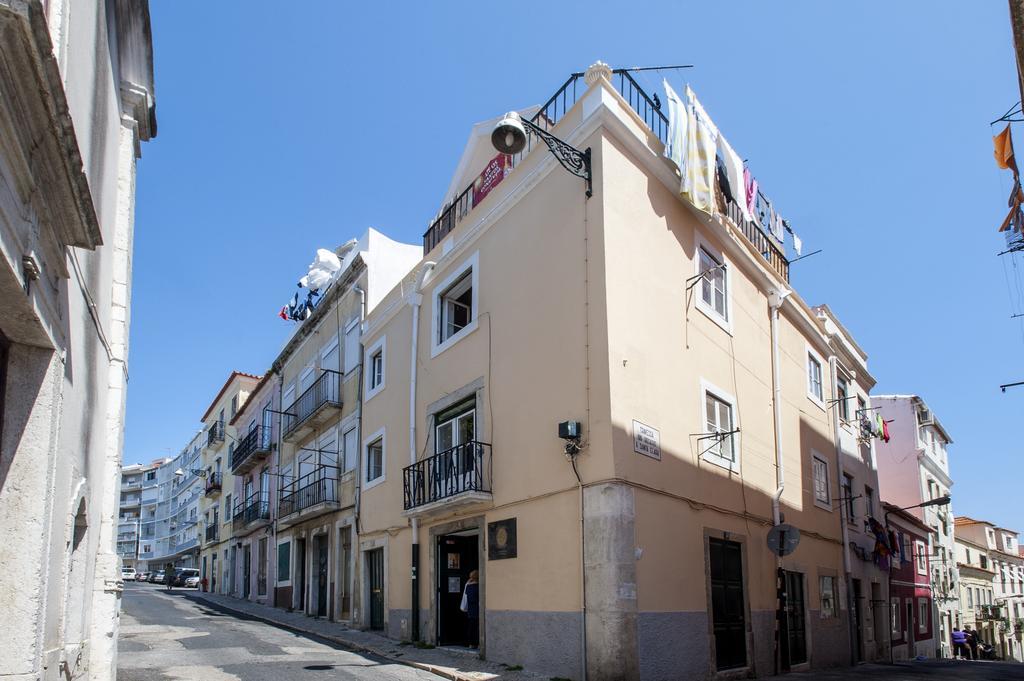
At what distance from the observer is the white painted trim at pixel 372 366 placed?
18469 mm

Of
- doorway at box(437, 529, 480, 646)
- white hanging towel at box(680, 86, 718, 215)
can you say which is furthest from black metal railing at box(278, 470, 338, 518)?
white hanging towel at box(680, 86, 718, 215)

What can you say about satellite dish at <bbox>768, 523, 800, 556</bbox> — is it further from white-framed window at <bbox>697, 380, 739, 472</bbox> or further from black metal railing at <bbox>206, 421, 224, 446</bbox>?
black metal railing at <bbox>206, 421, 224, 446</bbox>

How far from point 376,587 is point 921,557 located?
21522 millimetres

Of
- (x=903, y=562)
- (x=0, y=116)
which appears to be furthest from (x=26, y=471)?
(x=903, y=562)

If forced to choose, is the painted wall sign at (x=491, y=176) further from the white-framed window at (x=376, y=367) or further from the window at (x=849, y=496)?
the window at (x=849, y=496)

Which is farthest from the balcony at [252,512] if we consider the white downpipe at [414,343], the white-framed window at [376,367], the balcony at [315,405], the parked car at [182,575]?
the parked car at [182,575]

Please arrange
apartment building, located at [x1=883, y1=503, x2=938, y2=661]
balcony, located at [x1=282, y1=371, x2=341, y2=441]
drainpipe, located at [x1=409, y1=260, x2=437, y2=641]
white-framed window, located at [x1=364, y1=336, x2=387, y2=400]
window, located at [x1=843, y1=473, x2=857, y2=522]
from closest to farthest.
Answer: drainpipe, located at [x1=409, y1=260, x2=437, y2=641] < white-framed window, located at [x1=364, y1=336, x2=387, y2=400] < window, located at [x1=843, y1=473, x2=857, y2=522] < balcony, located at [x1=282, y1=371, x2=341, y2=441] < apartment building, located at [x1=883, y1=503, x2=938, y2=661]

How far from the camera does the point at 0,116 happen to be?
409cm

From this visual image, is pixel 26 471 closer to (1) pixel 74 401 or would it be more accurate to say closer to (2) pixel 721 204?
(1) pixel 74 401

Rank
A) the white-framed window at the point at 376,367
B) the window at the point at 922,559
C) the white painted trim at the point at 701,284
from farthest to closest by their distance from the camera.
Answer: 1. the window at the point at 922,559
2. the white-framed window at the point at 376,367
3. the white painted trim at the point at 701,284

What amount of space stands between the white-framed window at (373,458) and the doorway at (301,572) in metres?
6.06

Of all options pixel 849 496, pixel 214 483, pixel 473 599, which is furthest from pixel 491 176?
pixel 214 483

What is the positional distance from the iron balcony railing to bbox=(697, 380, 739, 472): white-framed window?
1775 cm

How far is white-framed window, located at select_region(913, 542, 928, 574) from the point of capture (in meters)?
29.5
